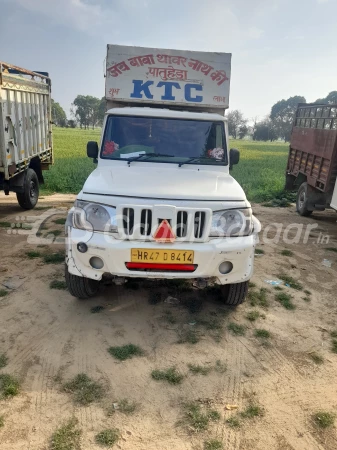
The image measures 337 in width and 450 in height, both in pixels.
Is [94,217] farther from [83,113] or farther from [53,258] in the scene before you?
[83,113]

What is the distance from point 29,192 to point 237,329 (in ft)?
19.3

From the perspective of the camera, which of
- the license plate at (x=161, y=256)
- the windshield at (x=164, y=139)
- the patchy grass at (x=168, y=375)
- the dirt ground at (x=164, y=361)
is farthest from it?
the windshield at (x=164, y=139)

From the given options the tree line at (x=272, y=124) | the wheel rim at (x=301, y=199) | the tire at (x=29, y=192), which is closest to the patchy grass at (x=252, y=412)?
the tire at (x=29, y=192)

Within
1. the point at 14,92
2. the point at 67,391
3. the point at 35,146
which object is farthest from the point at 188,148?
the point at 35,146

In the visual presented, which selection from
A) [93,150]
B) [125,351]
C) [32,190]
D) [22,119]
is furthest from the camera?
[32,190]

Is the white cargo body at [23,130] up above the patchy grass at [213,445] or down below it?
above

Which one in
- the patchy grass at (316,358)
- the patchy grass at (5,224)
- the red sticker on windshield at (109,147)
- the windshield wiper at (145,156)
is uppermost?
the red sticker on windshield at (109,147)

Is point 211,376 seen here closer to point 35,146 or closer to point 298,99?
point 35,146

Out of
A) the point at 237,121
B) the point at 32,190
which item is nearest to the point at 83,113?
the point at 237,121

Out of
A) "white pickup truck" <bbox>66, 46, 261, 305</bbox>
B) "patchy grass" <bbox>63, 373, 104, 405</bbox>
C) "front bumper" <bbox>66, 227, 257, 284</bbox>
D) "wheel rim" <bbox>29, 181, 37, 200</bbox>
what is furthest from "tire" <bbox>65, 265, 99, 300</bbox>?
"wheel rim" <bbox>29, 181, 37, 200</bbox>

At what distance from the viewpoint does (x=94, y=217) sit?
334cm

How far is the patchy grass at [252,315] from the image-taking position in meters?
3.73

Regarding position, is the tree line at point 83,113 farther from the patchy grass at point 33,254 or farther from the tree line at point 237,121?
the patchy grass at point 33,254

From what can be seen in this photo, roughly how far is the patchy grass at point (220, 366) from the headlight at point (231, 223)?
3.69 ft
